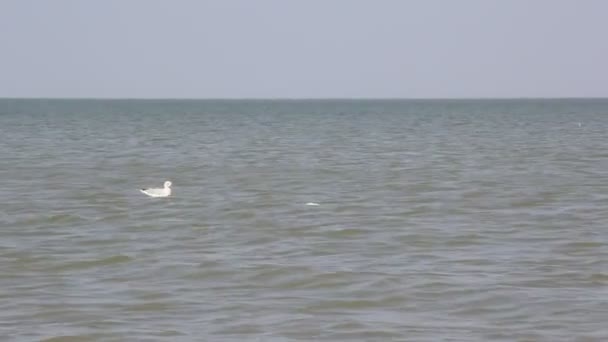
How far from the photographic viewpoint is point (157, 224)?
57.4ft

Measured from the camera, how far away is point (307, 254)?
14.2 m

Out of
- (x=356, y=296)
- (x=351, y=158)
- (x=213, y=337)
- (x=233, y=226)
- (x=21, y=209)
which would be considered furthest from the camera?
(x=351, y=158)

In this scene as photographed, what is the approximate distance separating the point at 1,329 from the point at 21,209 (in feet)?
31.4

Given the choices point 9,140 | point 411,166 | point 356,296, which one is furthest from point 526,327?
point 9,140

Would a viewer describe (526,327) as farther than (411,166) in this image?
No

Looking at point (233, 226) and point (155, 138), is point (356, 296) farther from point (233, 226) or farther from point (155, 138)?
point (155, 138)

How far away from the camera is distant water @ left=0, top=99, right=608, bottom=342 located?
10281mm

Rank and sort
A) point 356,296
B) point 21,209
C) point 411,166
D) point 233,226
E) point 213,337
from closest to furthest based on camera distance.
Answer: point 213,337 < point 356,296 < point 233,226 < point 21,209 < point 411,166

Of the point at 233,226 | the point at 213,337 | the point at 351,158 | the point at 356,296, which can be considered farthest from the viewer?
the point at 351,158

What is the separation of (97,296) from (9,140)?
115 feet

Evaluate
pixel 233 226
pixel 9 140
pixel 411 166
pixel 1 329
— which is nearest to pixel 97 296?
pixel 1 329

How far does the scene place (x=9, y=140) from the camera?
1784 inches

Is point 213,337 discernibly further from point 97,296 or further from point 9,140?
point 9,140

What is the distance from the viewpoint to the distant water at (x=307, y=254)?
33.7ft
